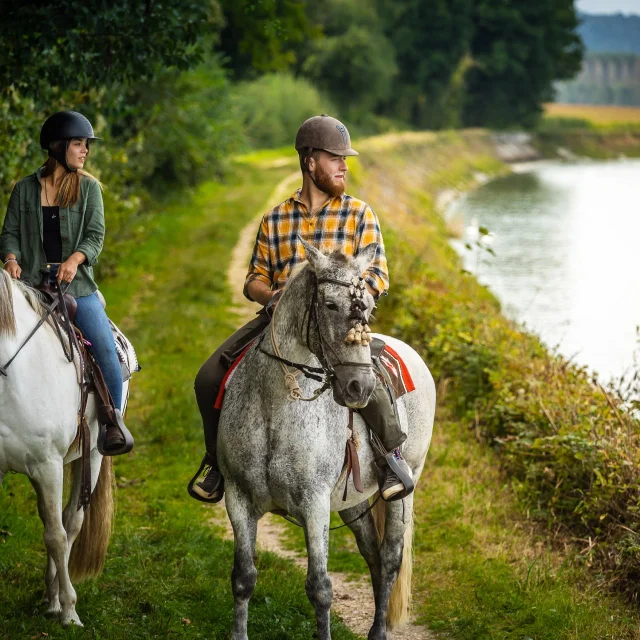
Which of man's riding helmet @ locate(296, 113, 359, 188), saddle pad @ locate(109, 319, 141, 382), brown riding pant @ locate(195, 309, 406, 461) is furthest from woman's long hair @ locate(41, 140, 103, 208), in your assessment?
man's riding helmet @ locate(296, 113, 359, 188)

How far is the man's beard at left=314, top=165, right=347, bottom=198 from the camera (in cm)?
501

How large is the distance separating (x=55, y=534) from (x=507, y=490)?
15.5ft

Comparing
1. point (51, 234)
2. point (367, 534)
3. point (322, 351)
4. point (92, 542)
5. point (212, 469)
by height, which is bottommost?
point (92, 542)

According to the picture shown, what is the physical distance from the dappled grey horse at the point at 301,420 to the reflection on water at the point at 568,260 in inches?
218

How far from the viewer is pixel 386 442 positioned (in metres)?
5.14

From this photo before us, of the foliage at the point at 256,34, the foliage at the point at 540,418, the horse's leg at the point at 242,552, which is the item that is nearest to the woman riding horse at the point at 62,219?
the horse's leg at the point at 242,552

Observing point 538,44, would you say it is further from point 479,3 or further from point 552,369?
point 552,369

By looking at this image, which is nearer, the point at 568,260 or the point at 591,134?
the point at 568,260

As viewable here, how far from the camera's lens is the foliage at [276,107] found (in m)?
48.0

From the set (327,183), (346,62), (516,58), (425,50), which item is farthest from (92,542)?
(516,58)

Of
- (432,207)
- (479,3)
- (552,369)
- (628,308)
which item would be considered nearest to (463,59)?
(479,3)

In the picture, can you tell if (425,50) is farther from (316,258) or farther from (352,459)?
(316,258)

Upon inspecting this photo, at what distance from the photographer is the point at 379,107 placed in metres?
68.5

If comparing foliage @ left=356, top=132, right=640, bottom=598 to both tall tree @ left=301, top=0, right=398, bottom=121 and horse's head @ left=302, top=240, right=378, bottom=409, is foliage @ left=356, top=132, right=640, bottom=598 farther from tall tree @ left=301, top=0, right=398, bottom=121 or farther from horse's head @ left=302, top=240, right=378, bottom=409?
tall tree @ left=301, top=0, right=398, bottom=121
